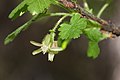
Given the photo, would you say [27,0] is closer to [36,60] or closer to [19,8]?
[19,8]

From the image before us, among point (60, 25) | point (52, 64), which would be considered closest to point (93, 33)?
point (60, 25)

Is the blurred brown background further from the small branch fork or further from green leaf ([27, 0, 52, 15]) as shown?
green leaf ([27, 0, 52, 15])

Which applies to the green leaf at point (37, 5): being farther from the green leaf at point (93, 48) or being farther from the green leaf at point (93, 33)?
the green leaf at point (93, 48)

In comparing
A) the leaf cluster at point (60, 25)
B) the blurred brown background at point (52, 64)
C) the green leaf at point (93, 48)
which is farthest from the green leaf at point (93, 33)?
the blurred brown background at point (52, 64)

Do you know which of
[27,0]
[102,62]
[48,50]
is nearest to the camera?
[27,0]

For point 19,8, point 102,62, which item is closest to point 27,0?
point 19,8

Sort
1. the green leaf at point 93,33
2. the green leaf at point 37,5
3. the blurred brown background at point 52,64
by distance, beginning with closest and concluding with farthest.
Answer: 1. the green leaf at point 37,5
2. the green leaf at point 93,33
3. the blurred brown background at point 52,64
